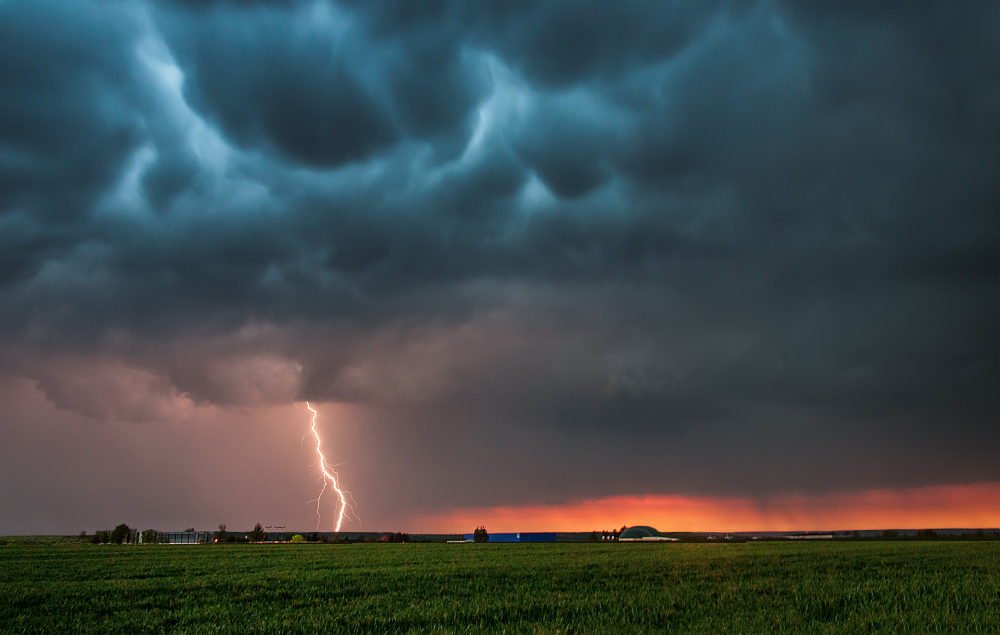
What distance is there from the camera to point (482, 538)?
291 ft

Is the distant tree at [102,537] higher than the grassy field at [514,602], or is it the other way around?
the grassy field at [514,602]

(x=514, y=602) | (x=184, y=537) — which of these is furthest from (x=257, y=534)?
(x=514, y=602)

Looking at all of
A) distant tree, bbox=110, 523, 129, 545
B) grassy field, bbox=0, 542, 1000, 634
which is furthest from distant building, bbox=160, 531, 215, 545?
grassy field, bbox=0, 542, 1000, 634

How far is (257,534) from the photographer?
281 feet

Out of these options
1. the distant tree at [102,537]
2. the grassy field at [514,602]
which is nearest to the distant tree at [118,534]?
the distant tree at [102,537]

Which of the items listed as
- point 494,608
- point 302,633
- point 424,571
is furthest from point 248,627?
point 424,571

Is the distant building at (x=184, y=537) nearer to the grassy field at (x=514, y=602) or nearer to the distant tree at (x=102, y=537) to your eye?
the distant tree at (x=102, y=537)

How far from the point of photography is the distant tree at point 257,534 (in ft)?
279

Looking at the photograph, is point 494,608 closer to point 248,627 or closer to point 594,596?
point 594,596

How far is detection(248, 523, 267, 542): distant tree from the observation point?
85.0 m

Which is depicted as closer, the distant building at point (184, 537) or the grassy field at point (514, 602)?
the grassy field at point (514, 602)

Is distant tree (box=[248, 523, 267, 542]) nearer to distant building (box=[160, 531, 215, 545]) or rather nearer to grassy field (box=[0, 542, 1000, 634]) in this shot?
distant building (box=[160, 531, 215, 545])

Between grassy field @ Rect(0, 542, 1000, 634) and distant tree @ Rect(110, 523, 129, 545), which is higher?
grassy field @ Rect(0, 542, 1000, 634)

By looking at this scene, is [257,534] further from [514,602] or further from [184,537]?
[514,602]
